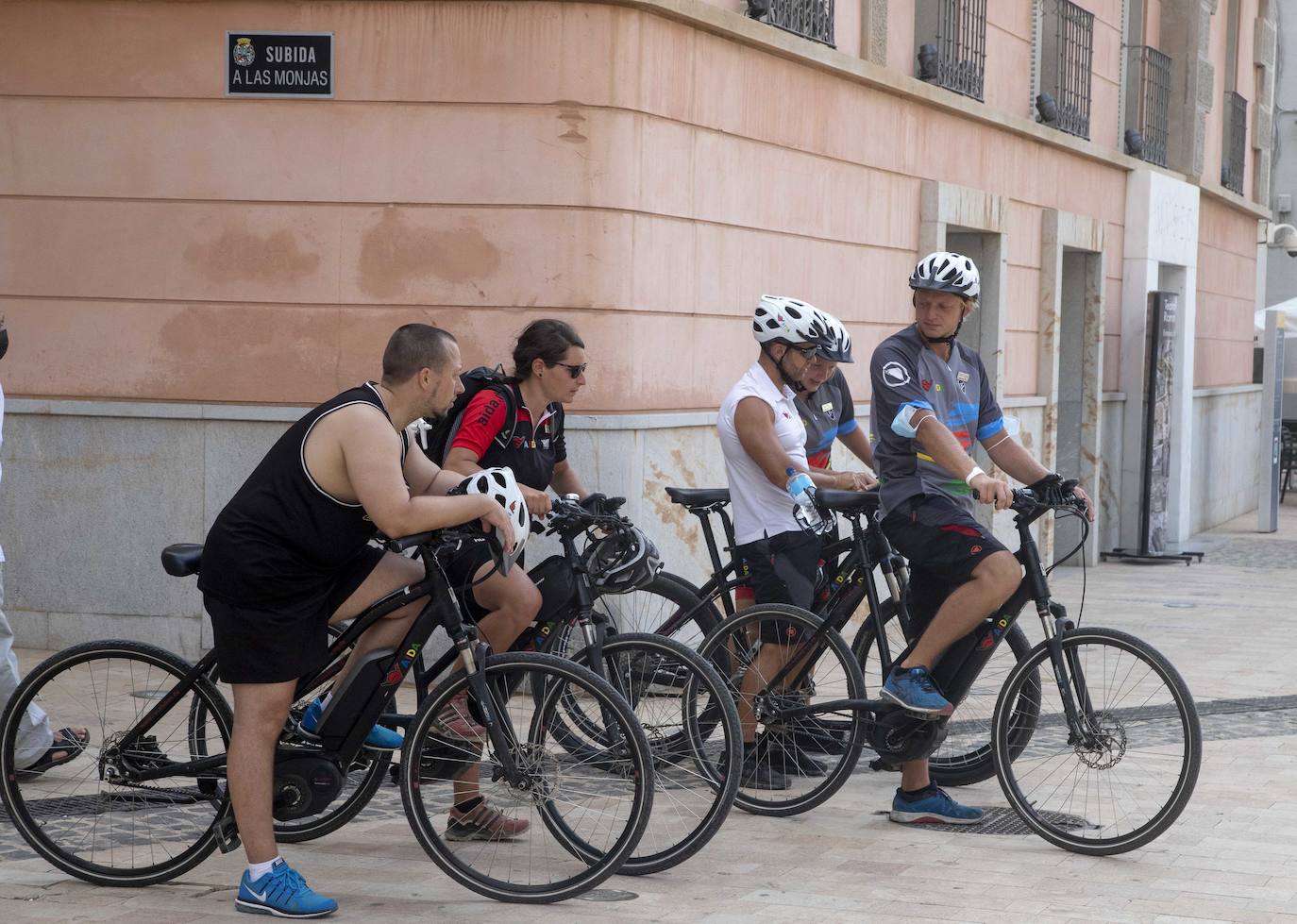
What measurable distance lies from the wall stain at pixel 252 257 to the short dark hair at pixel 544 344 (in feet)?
10.4

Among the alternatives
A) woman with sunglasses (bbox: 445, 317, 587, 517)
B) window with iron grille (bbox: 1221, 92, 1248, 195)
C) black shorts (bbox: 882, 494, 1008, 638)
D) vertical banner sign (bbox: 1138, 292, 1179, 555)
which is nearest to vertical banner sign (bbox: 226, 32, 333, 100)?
woman with sunglasses (bbox: 445, 317, 587, 517)

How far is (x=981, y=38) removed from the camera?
14023 millimetres

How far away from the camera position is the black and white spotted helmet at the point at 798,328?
6957mm

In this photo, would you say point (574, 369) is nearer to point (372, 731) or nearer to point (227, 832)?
point (372, 731)

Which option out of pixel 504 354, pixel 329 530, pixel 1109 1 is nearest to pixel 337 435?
pixel 329 530

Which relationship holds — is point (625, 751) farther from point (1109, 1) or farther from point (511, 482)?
point (1109, 1)

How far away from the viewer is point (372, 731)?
213 inches

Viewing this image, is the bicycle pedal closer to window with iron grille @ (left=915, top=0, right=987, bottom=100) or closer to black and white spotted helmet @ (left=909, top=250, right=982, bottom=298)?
black and white spotted helmet @ (left=909, top=250, right=982, bottom=298)

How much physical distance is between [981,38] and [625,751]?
9971mm

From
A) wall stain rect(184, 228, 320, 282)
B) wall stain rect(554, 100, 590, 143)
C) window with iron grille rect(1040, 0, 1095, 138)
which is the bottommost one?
wall stain rect(184, 228, 320, 282)

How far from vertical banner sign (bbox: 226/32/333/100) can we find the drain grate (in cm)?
473

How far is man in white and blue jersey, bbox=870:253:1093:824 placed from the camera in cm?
628

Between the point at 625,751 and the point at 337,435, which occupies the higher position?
the point at 337,435

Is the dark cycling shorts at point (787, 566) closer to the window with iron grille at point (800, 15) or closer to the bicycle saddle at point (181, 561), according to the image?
the bicycle saddle at point (181, 561)
